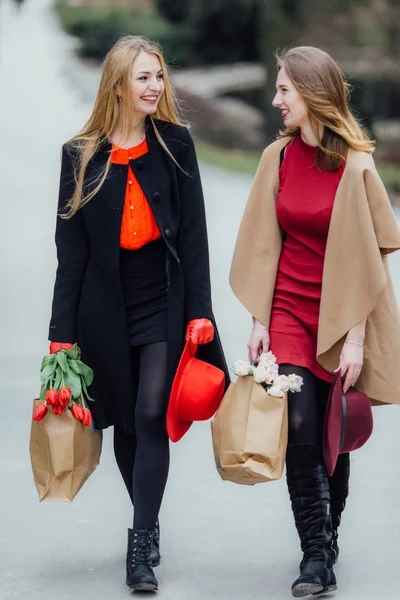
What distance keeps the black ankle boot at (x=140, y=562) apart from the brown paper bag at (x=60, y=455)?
278mm

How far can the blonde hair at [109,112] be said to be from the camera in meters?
4.59

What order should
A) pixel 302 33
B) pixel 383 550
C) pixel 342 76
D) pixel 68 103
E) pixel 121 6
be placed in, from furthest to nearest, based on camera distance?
pixel 121 6 < pixel 302 33 < pixel 68 103 < pixel 383 550 < pixel 342 76

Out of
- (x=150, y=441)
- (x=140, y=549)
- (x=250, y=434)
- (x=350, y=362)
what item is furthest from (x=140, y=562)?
(x=350, y=362)

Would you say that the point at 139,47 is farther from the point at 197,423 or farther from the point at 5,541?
the point at 197,423

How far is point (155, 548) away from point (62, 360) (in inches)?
32.6

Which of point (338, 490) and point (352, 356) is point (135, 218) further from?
point (338, 490)

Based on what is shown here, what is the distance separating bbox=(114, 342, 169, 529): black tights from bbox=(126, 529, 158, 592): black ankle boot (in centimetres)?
3

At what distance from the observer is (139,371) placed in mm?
4754

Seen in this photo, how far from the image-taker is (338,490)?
4.78m

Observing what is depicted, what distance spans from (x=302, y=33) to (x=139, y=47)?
23967 mm

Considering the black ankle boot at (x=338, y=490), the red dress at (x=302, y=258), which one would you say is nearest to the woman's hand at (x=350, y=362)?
the red dress at (x=302, y=258)

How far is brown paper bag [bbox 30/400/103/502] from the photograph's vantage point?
4.57 meters

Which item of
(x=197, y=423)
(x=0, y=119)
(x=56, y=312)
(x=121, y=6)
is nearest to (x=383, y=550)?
(x=56, y=312)

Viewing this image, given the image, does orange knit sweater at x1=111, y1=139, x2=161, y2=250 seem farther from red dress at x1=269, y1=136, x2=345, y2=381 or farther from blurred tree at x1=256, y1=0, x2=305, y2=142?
blurred tree at x1=256, y1=0, x2=305, y2=142
